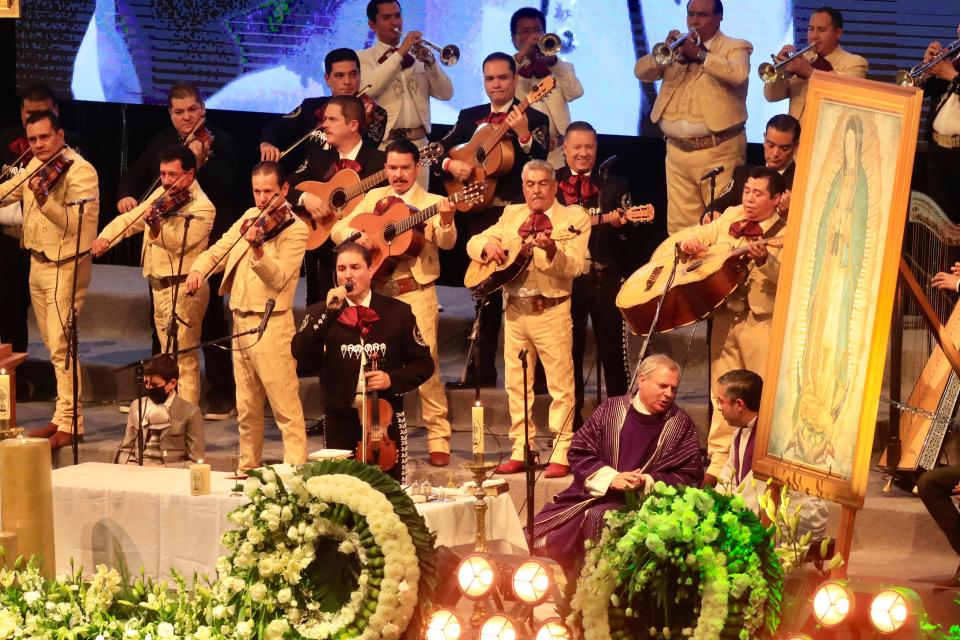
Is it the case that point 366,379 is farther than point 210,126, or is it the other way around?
point 210,126

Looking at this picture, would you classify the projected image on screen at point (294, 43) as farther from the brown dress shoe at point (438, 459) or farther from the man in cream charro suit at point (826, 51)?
the brown dress shoe at point (438, 459)

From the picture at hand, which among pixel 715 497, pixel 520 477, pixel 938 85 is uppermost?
pixel 938 85

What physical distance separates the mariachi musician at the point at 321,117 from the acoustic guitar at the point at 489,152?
0.64 m

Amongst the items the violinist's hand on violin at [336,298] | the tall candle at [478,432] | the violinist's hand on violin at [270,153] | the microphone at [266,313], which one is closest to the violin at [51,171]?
the violinist's hand on violin at [270,153]

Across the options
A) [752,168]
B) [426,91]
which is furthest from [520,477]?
[426,91]

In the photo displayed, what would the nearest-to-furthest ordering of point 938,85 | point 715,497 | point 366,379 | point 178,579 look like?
point 715,497, point 178,579, point 366,379, point 938,85

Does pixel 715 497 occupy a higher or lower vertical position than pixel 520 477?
higher

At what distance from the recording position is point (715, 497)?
174 inches

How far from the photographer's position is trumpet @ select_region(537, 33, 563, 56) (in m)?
9.29

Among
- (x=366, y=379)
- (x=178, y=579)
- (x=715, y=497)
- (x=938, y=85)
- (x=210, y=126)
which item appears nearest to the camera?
(x=715, y=497)

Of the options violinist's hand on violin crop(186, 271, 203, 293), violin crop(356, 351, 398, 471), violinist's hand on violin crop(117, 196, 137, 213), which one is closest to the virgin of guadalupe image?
violin crop(356, 351, 398, 471)

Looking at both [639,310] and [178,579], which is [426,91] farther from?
[178,579]

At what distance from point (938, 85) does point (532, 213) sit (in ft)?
8.46

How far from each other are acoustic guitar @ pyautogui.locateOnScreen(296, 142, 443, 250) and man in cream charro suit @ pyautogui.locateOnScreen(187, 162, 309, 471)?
41 centimetres
